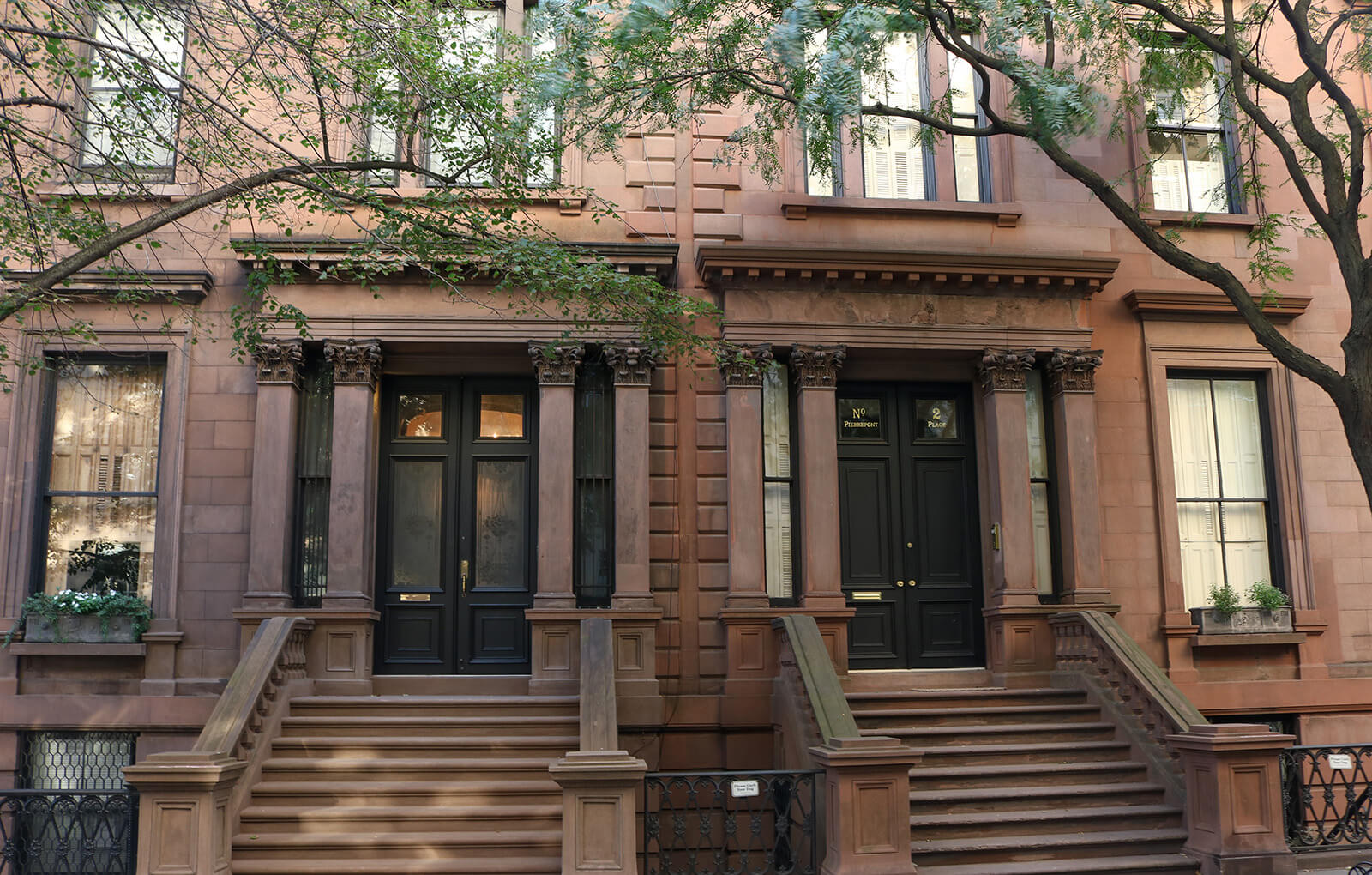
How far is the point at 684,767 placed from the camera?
11.7m

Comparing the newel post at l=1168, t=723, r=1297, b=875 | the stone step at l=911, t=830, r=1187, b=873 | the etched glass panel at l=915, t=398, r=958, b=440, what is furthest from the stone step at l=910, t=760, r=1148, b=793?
the etched glass panel at l=915, t=398, r=958, b=440

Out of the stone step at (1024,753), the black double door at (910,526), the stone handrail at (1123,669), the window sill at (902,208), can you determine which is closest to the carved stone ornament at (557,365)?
the window sill at (902,208)

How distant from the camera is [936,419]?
529 inches

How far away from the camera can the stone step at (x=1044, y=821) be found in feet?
31.4

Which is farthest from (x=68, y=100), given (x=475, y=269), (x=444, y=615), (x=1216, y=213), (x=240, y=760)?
(x=1216, y=213)

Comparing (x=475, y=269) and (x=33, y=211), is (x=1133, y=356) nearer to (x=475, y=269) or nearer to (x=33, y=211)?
(x=475, y=269)

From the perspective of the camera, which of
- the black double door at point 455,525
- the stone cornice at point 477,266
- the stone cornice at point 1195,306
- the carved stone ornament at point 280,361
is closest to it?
the stone cornice at point 477,266

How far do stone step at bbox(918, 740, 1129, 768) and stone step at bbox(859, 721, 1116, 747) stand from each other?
0.42ft

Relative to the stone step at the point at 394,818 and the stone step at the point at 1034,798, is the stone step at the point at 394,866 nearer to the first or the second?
the stone step at the point at 394,818

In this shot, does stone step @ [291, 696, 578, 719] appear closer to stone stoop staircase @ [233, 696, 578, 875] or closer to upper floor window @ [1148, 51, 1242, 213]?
stone stoop staircase @ [233, 696, 578, 875]

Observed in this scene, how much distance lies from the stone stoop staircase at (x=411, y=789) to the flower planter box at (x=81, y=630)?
237 cm

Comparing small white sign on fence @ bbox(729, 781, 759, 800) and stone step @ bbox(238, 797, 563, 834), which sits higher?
small white sign on fence @ bbox(729, 781, 759, 800)

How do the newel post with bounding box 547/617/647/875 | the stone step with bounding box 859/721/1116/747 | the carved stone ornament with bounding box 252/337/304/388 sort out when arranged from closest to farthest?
the newel post with bounding box 547/617/647/875, the stone step with bounding box 859/721/1116/747, the carved stone ornament with bounding box 252/337/304/388

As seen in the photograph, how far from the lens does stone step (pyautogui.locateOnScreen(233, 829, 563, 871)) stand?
29.7 ft
